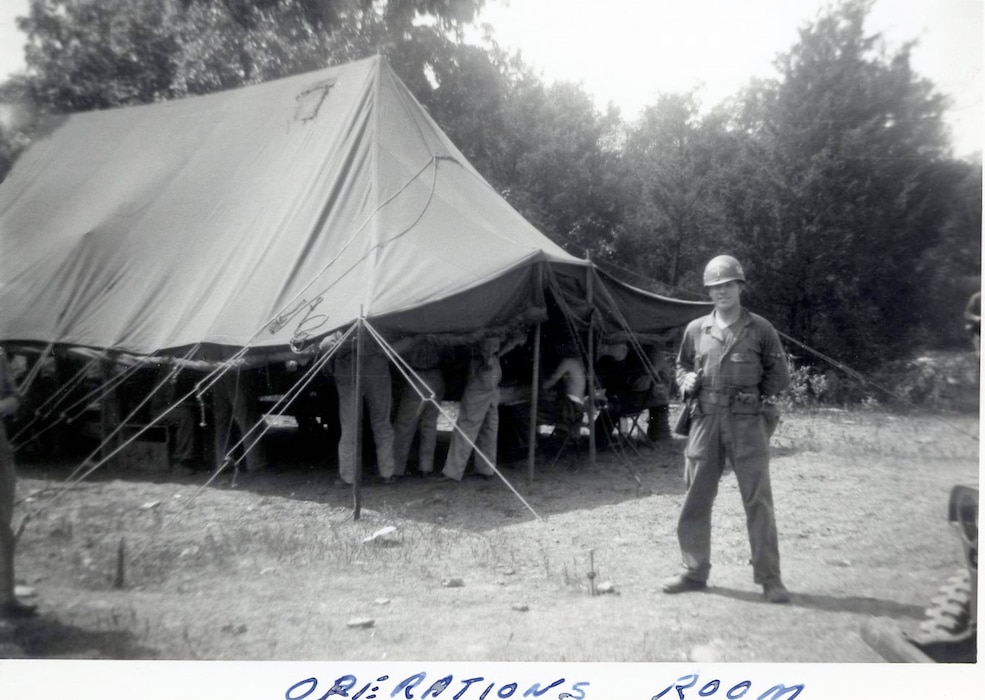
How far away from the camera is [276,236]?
8.21 m

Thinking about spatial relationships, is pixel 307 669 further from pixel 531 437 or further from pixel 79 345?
pixel 79 345

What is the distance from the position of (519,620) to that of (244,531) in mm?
2526

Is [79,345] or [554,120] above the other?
[554,120]

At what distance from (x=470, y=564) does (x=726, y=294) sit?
2301 mm

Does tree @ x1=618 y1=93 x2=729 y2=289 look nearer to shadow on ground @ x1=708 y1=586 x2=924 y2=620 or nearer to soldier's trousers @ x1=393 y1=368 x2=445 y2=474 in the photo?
soldier's trousers @ x1=393 y1=368 x2=445 y2=474

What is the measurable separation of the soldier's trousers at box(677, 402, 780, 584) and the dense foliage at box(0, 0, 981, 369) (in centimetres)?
150

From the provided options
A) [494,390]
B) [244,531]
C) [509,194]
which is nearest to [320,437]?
[494,390]

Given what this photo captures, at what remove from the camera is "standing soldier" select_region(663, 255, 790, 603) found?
4461 mm

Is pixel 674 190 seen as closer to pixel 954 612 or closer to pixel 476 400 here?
pixel 476 400

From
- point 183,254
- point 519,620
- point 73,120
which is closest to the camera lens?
point 519,620

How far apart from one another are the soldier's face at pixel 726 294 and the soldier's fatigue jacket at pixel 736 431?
0.10 metres

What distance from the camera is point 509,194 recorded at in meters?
19.6
